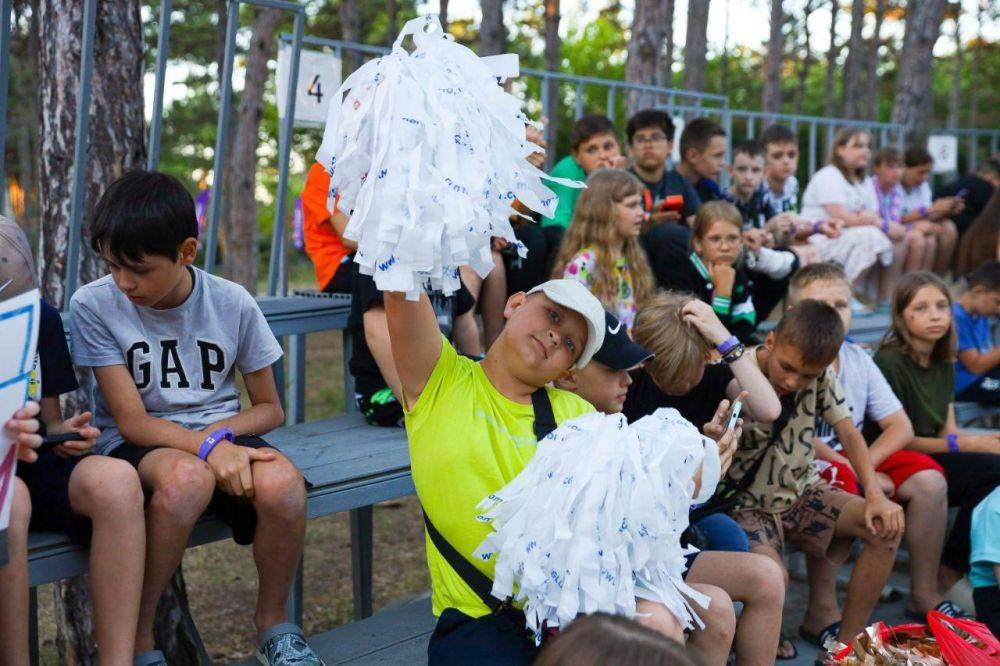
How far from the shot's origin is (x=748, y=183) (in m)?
5.89

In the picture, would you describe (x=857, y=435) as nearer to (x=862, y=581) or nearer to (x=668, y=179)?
(x=862, y=581)

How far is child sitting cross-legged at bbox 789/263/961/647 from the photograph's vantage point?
12.5 feet

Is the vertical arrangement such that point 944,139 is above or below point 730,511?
above

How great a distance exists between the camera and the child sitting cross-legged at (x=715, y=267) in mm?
4555

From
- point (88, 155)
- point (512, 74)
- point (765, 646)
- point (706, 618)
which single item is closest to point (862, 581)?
point (765, 646)

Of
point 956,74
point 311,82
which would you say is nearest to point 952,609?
point 311,82

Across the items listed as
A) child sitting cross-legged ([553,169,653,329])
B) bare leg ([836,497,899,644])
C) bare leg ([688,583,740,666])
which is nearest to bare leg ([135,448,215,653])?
bare leg ([688,583,740,666])

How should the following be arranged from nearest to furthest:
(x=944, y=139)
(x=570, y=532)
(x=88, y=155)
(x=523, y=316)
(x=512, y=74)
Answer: (x=570, y=532)
(x=512, y=74)
(x=523, y=316)
(x=88, y=155)
(x=944, y=139)

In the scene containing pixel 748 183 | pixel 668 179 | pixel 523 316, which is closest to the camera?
pixel 523 316

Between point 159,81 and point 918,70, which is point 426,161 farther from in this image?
point 918,70

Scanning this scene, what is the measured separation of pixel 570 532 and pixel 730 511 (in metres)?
1.59

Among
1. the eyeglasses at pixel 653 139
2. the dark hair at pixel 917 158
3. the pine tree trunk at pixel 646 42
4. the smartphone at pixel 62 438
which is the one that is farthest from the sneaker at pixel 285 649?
the dark hair at pixel 917 158

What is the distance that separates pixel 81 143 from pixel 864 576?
9.50ft

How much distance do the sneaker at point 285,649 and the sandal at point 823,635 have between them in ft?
6.10
